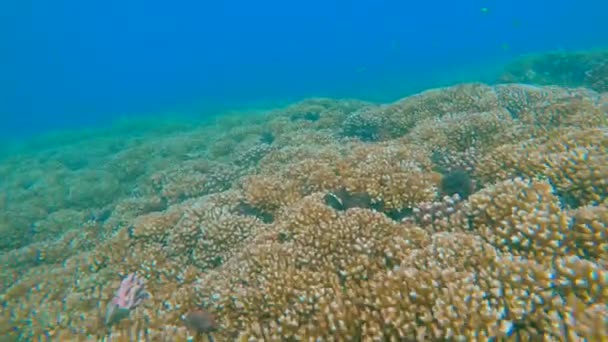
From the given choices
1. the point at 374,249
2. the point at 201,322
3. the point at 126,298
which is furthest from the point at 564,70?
the point at 126,298

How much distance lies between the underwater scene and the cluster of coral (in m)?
8.96

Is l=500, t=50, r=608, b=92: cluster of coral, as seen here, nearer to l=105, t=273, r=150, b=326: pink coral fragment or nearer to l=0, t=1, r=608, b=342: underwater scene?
l=0, t=1, r=608, b=342: underwater scene

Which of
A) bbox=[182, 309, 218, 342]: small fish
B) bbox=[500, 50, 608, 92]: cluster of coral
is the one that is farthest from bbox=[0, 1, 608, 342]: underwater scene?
bbox=[500, 50, 608, 92]: cluster of coral

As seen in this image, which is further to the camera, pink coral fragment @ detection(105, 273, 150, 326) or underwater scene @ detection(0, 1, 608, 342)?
pink coral fragment @ detection(105, 273, 150, 326)

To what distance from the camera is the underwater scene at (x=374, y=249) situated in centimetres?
402

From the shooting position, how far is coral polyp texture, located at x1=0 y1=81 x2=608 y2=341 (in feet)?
13.2

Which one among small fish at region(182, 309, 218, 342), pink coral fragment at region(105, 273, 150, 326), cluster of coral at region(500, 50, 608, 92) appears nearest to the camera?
small fish at region(182, 309, 218, 342)

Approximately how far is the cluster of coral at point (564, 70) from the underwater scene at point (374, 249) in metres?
8.96

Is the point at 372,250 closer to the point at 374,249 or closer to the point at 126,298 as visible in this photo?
the point at 374,249

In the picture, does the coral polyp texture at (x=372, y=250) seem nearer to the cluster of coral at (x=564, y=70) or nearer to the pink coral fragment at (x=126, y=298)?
the pink coral fragment at (x=126, y=298)

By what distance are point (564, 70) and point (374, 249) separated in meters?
26.2

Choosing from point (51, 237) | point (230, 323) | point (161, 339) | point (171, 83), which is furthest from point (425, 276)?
point (171, 83)

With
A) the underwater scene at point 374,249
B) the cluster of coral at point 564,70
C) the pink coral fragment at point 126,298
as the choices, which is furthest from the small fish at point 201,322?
the cluster of coral at point 564,70

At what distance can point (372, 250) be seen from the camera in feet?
18.1
